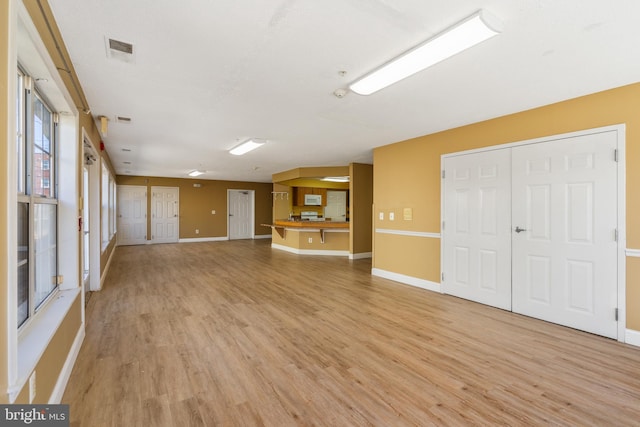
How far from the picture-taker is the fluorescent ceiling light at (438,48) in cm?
182

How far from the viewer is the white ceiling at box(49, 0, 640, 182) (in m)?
1.79

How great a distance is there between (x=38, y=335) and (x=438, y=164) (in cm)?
460

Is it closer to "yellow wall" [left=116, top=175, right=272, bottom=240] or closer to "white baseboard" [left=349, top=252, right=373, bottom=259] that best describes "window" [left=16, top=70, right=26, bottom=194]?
"white baseboard" [left=349, top=252, right=373, bottom=259]

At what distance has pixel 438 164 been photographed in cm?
452

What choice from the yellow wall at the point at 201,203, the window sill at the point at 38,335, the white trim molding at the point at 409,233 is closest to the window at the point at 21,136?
the window sill at the point at 38,335

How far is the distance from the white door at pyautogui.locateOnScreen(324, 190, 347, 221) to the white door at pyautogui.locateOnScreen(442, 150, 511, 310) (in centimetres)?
674

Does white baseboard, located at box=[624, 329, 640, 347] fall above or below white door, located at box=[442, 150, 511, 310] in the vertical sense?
below

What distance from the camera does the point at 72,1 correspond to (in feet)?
5.60

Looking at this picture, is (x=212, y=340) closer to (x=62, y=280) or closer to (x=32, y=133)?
(x=62, y=280)

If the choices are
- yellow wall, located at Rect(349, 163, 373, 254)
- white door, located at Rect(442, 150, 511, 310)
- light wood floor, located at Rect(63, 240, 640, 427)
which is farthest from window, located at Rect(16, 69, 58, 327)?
yellow wall, located at Rect(349, 163, 373, 254)

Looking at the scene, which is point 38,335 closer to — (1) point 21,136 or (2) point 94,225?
(1) point 21,136

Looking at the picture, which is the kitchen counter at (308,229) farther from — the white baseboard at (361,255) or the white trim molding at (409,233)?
the white trim molding at (409,233)

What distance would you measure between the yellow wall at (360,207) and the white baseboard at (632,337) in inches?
200

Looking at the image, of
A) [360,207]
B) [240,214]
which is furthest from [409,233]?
[240,214]
